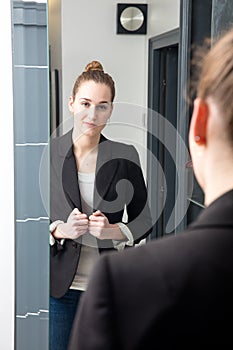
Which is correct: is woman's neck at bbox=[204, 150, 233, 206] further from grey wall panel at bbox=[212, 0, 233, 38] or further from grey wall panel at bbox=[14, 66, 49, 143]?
grey wall panel at bbox=[14, 66, 49, 143]

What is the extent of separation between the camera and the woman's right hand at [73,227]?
2.26m

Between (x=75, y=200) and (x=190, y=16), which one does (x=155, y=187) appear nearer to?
(x=75, y=200)

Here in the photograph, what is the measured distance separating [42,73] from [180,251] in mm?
1589

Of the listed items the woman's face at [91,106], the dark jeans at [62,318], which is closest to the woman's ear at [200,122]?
the woman's face at [91,106]

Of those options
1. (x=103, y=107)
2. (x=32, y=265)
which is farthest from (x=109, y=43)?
(x=32, y=265)

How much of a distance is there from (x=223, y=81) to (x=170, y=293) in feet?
0.91

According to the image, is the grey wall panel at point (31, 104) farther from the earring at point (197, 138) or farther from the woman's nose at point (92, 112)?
the earring at point (197, 138)

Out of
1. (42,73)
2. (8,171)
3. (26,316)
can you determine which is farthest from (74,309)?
(42,73)

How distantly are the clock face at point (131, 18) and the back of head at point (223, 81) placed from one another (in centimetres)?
140

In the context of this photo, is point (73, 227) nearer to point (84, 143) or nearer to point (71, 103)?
point (84, 143)

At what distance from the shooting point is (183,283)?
74 centimetres

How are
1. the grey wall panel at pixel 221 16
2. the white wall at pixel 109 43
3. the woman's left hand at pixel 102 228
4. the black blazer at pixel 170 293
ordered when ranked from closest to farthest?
the black blazer at pixel 170 293 → the grey wall panel at pixel 221 16 → the white wall at pixel 109 43 → the woman's left hand at pixel 102 228

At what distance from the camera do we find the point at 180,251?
2.48 ft

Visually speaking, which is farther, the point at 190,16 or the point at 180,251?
the point at 190,16
